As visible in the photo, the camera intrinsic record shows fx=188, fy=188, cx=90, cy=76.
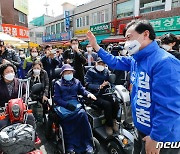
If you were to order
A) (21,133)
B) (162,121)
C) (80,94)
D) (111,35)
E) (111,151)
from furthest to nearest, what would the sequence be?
(111,35) < (80,94) < (111,151) < (21,133) < (162,121)

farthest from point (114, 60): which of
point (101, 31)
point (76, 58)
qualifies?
point (101, 31)

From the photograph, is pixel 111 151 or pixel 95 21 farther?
pixel 95 21

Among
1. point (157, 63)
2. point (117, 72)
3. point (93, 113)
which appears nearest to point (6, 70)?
point (93, 113)

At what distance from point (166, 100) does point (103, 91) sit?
2670 mm

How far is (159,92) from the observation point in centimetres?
141

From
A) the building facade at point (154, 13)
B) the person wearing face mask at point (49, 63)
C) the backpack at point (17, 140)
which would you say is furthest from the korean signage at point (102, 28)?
the backpack at point (17, 140)

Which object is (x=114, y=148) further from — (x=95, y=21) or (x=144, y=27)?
(x=95, y=21)

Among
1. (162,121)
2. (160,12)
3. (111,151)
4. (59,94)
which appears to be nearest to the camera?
(162,121)

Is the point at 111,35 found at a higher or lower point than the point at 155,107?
higher

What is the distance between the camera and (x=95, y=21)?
2142 centimetres

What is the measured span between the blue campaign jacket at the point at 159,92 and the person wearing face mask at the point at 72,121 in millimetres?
1645

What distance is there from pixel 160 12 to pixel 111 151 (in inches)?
515

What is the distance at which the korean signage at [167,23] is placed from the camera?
1166 centimetres

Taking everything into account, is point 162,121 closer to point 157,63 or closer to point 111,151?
point 157,63
